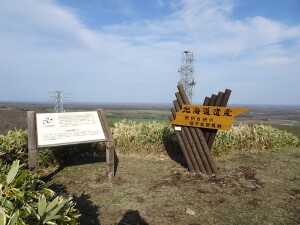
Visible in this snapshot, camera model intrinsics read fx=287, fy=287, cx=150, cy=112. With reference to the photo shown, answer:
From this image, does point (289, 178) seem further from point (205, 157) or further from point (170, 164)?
point (170, 164)

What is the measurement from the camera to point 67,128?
6.37 meters

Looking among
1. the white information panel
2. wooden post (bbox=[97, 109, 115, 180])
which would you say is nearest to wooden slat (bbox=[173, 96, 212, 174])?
wooden post (bbox=[97, 109, 115, 180])

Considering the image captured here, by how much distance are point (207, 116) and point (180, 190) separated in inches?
69.5

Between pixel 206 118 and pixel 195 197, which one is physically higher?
pixel 206 118

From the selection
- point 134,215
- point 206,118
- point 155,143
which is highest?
point 206,118

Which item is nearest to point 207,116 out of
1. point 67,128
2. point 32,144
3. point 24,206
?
→ point 67,128

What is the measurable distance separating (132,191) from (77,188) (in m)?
1.25

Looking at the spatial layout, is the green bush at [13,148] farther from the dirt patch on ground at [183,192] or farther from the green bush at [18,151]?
the dirt patch on ground at [183,192]

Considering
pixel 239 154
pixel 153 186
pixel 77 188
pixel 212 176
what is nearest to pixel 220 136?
pixel 239 154

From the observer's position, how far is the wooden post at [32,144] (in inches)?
228

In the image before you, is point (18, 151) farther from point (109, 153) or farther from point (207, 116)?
point (207, 116)

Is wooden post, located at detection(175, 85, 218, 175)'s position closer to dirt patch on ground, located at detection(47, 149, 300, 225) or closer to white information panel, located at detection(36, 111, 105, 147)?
dirt patch on ground, located at detection(47, 149, 300, 225)

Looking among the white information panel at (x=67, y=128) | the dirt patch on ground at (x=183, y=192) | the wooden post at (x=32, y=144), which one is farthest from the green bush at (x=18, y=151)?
the white information panel at (x=67, y=128)

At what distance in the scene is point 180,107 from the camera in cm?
720
